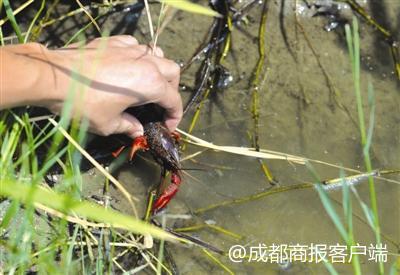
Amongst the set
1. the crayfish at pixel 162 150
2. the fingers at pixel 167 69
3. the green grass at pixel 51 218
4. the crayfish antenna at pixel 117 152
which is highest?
the fingers at pixel 167 69

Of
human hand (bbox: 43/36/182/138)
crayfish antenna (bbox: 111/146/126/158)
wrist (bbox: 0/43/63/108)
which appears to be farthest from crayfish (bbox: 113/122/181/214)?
wrist (bbox: 0/43/63/108)

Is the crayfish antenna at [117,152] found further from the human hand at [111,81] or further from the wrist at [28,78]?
the wrist at [28,78]

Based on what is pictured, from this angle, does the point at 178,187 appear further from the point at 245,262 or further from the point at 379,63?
the point at 379,63

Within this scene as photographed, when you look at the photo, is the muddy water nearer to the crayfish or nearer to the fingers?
the crayfish

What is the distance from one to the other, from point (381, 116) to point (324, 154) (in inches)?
11.7

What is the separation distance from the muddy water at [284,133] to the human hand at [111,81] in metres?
0.54

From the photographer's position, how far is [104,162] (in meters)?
2.28

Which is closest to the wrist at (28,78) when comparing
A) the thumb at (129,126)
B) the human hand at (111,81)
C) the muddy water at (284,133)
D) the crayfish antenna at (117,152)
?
the human hand at (111,81)

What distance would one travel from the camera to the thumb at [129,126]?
1920 millimetres

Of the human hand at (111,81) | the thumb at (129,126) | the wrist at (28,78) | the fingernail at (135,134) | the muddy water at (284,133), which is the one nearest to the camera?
the wrist at (28,78)

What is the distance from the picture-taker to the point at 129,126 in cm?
198

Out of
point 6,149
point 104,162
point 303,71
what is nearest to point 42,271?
point 6,149

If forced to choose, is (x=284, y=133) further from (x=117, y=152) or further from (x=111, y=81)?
(x=111, y=81)

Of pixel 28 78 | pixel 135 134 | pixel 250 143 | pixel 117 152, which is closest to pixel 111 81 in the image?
pixel 28 78
